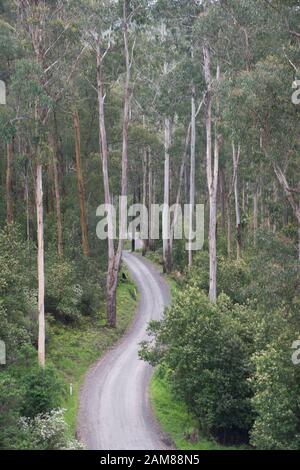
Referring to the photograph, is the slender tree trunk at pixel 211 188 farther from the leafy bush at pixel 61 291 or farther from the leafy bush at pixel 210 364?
the leafy bush at pixel 210 364

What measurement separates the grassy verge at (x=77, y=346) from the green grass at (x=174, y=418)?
2700 mm

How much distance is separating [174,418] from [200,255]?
14.3 metres

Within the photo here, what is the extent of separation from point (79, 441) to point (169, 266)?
25.6m

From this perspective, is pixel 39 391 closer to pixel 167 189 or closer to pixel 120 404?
pixel 120 404

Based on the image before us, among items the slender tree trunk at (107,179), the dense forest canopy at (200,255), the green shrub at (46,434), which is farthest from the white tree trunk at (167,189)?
the green shrub at (46,434)

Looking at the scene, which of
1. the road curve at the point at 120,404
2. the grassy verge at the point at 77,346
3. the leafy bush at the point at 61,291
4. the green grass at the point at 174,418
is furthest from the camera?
the leafy bush at the point at 61,291

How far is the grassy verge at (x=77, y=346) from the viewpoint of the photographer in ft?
70.2

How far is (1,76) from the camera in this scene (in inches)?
1142

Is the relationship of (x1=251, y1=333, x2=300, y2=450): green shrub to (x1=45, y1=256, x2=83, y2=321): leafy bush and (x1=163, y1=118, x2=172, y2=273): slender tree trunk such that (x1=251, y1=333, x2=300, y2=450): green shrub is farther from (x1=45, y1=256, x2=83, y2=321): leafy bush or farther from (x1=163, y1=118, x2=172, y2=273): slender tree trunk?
(x1=163, y1=118, x2=172, y2=273): slender tree trunk

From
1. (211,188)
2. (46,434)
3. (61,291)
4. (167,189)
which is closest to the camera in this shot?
(46,434)

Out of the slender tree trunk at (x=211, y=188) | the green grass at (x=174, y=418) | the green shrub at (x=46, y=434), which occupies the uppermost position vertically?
the slender tree trunk at (x=211, y=188)

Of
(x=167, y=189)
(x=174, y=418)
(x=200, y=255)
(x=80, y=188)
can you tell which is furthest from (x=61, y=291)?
(x=167, y=189)

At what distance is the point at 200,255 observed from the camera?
33531 mm

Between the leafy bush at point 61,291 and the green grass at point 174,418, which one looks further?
the leafy bush at point 61,291
